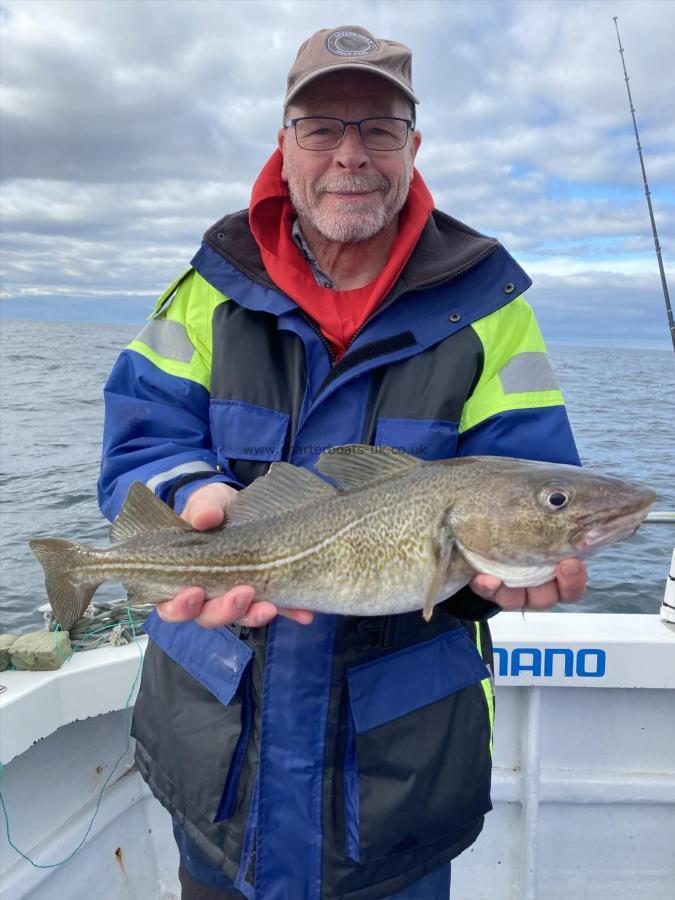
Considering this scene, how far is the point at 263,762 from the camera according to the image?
2.58 meters

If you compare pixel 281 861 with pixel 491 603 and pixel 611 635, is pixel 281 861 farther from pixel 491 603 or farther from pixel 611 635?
pixel 611 635

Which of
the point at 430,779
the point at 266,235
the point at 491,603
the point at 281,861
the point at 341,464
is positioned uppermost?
the point at 266,235

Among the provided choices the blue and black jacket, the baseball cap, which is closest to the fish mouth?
the blue and black jacket

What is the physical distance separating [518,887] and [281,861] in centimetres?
256

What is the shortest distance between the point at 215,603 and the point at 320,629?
0.41 metres

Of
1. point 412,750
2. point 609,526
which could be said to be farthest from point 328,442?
point 412,750

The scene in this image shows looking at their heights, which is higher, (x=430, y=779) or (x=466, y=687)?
Result: (x=466, y=687)

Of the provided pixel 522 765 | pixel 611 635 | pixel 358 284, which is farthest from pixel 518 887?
pixel 358 284

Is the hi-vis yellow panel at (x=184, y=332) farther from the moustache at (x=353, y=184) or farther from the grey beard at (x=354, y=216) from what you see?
the moustache at (x=353, y=184)

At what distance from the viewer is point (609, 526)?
2441 mm

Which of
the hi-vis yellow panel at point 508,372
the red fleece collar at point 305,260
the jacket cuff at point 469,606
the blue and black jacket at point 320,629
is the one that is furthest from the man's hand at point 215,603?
the hi-vis yellow panel at point 508,372

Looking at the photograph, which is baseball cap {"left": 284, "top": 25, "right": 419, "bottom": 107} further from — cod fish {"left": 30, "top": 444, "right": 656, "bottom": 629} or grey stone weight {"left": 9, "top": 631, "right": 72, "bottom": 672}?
grey stone weight {"left": 9, "top": 631, "right": 72, "bottom": 672}

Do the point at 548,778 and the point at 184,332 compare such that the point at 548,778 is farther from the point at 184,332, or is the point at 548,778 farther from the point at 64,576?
the point at 184,332

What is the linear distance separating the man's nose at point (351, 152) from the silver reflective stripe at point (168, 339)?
3.26 feet
